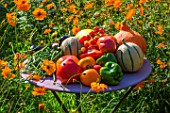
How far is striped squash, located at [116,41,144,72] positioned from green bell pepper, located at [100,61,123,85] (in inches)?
4.8

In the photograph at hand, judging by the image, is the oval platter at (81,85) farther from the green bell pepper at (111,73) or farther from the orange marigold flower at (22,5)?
the orange marigold flower at (22,5)

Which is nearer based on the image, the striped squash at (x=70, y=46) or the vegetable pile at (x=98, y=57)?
the vegetable pile at (x=98, y=57)

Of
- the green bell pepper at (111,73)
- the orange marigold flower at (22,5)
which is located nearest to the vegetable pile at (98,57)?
the green bell pepper at (111,73)

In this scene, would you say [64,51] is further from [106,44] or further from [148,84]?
[148,84]

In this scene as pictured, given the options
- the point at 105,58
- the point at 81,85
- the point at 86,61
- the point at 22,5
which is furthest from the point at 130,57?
the point at 22,5

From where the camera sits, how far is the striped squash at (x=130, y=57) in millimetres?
2527

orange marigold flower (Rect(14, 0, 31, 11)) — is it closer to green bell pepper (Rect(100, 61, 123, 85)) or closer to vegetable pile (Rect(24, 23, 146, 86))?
vegetable pile (Rect(24, 23, 146, 86))

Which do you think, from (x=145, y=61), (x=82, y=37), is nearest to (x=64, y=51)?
(x=82, y=37)

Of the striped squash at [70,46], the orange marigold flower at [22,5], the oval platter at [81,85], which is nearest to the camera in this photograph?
the orange marigold flower at [22,5]

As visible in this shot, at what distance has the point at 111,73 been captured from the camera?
7.72 ft

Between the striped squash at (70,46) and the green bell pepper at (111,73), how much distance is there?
0.85 feet

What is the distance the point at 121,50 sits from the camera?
257cm

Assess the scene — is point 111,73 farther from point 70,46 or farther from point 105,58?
point 70,46

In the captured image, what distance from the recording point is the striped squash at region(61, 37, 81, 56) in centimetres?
260
